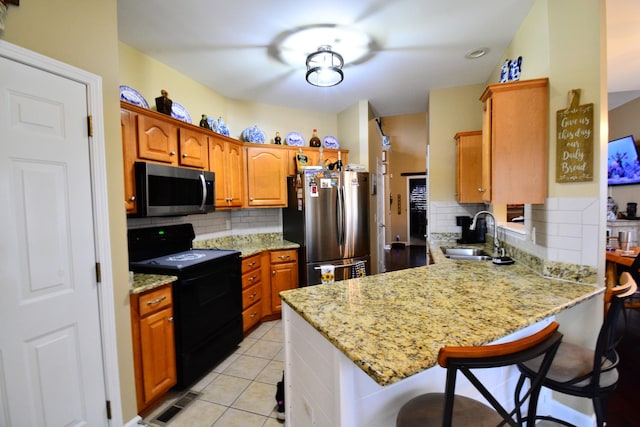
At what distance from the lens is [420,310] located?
3.72ft

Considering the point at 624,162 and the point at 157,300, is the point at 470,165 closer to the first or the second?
the point at 624,162

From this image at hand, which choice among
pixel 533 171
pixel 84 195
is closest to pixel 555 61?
pixel 533 171

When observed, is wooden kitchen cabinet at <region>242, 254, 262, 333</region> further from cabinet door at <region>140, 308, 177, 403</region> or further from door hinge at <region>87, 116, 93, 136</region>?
door hinge at <region>87, 116, 93, 136</region>

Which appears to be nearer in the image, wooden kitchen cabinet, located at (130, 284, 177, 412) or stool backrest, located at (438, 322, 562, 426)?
stool backrest, located at (438, 322, 562, 426)

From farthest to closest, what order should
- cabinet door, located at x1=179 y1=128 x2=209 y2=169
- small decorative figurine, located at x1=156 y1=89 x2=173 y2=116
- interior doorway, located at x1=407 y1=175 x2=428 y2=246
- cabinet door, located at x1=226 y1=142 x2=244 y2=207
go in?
1. interior doorway, located at x1=407 y1=175 x2=428 y2=246
2. cabinet door, located at x1=226 y1=142 x2=244 y2=207
3. cabinet door, located at x1=179 y1=128 x2=209 y2=169
4. small decorative figurine, located at x1=156 y1=89 x2=173 y2=116

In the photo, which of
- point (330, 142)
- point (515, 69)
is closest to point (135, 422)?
point (330, 142)

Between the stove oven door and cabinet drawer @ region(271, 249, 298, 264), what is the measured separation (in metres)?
0.62

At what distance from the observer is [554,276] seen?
1.59 metres

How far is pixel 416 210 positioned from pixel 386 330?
25.4 feet

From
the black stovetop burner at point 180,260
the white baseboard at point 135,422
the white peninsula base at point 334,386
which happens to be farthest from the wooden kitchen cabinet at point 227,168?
the white peninsula base at point 334,386

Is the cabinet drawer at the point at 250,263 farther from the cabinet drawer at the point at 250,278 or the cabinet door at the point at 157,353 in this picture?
the cabinet door at the point at 157,353

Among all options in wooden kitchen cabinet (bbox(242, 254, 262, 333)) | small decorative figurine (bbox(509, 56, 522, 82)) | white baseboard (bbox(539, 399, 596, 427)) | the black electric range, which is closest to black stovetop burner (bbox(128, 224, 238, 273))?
the black electric range

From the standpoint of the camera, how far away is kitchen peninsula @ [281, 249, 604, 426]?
85 centimetres

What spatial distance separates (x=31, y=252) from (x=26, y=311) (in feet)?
0.88
